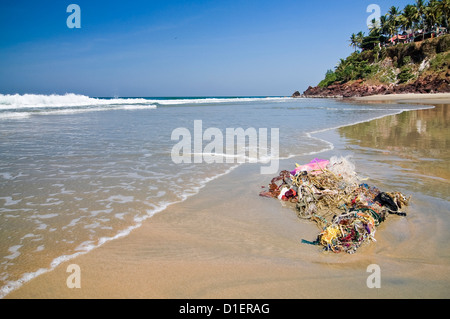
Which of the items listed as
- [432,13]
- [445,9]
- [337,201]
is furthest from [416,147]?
[432,13]

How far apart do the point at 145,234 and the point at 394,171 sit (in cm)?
569

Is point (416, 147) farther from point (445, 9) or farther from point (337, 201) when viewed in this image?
point (445, 9)

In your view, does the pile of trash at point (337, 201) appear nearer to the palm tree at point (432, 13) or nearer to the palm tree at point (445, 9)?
the palm tree at point (445, 9)

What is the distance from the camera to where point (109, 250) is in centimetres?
321

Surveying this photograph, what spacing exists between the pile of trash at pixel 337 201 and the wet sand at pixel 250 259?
15 cm

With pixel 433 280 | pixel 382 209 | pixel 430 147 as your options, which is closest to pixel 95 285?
pixel 433 280

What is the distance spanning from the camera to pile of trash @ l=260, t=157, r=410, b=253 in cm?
325

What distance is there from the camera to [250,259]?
3.03m

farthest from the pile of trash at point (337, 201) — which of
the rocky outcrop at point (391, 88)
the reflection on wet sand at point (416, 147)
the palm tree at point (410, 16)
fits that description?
the palm tree at point (410, 16)

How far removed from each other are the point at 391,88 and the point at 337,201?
223 feet

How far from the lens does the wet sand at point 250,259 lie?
252cm

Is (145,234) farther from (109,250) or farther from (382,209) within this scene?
(382,209)

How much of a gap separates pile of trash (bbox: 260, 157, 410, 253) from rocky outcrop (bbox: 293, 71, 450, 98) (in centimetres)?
5437

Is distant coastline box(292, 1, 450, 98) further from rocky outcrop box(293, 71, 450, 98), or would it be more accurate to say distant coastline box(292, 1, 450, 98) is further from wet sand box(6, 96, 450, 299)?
wet sand box(6, 96, 450, 299)
